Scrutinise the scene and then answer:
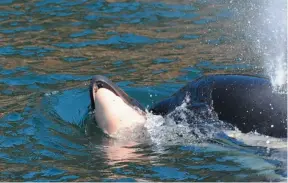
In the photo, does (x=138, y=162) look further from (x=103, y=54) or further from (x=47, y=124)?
(x=103, y=54)

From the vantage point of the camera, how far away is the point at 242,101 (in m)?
7.67

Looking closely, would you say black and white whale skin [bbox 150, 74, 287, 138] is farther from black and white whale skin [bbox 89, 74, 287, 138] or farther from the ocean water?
the ocean water

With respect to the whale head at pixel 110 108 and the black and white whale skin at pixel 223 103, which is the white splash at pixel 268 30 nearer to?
the black and white whale skin at pixel 223 103

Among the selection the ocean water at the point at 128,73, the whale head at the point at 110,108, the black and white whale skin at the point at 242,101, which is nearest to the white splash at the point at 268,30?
the ocean water at the point at 128,73

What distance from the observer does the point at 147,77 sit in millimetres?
10367

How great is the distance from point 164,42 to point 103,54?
3.86ft

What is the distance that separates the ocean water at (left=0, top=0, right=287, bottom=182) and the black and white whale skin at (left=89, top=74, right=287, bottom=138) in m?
0.14

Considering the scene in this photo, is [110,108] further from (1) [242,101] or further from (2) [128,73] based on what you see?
(2) [128,73]

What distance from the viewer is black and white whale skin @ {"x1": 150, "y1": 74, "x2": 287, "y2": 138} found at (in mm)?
7410

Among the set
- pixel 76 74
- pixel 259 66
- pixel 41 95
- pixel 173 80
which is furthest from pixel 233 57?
pixel 41 95

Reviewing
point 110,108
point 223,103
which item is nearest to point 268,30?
point 223,103

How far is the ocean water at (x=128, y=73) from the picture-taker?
23.1 ft

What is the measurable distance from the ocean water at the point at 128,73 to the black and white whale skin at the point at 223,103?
14 centimetres

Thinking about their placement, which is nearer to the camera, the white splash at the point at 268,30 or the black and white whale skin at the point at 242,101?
the black and white whale skin at the point at 242,101
